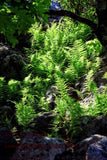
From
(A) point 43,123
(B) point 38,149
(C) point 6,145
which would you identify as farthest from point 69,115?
(C) point 6,145

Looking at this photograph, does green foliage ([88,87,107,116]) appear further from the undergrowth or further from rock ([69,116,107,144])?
rock ([69,116,107,144])

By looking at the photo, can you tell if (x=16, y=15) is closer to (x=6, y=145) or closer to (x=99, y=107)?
(x=6, y=145)

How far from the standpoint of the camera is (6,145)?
2.52 m

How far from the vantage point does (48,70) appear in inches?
250

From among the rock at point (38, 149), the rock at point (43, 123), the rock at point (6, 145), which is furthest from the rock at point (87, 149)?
the rock at point (43, 123)

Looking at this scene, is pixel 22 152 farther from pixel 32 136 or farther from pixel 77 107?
pixel 77 107

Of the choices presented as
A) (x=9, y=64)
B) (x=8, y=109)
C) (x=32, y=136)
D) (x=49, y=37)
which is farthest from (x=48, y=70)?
(x=32, y=136)

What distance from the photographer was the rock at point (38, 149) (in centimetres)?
223

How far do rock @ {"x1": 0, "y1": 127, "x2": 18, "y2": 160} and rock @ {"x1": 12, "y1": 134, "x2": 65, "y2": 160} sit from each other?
0.18 meters

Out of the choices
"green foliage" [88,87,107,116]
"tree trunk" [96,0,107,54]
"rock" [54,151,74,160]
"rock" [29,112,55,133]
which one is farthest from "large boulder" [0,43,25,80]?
"rock" [54,151,74,160]

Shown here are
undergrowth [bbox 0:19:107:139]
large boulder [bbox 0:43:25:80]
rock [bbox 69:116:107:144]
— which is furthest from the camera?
large boulder [bbox 0:43:25:80]

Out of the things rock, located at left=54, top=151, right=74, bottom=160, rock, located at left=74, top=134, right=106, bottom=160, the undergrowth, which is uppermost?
the undergrowth

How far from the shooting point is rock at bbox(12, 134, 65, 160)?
2229 mm

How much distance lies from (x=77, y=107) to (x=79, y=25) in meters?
6.87
